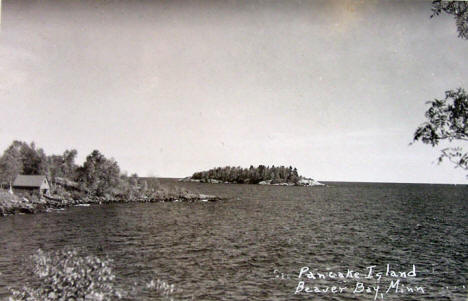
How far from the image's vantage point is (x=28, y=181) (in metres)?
47.8

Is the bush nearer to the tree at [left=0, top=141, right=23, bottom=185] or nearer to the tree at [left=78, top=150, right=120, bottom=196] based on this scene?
the tree at [left=0, top=141, right=23, bottom=185]

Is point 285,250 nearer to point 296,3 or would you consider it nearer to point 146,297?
point 146,297

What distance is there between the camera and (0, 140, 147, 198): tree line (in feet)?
130

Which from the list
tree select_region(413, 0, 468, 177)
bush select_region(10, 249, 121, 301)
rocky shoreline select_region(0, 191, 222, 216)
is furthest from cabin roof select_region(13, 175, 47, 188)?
tree select_region(413, 0, 468, 177)

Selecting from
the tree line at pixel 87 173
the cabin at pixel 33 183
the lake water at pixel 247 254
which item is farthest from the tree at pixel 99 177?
the lake water at pixel 247 254

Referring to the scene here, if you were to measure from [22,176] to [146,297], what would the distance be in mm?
41853

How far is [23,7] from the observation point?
1297cm

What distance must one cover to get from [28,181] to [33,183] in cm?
73

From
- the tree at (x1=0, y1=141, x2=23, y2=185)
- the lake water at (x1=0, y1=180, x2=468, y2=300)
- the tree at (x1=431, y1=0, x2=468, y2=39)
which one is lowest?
the lake water at (x1=0, y1=180, x2=468, y2=300)

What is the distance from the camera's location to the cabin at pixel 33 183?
149 feet

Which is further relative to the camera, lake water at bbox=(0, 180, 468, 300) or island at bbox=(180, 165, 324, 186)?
island at bbox=(180, 165, 324, 186)

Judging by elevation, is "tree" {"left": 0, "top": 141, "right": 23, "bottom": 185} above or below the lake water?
above

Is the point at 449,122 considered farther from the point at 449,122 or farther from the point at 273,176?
the point at 273,176

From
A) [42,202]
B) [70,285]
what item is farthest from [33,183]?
[70,285]
